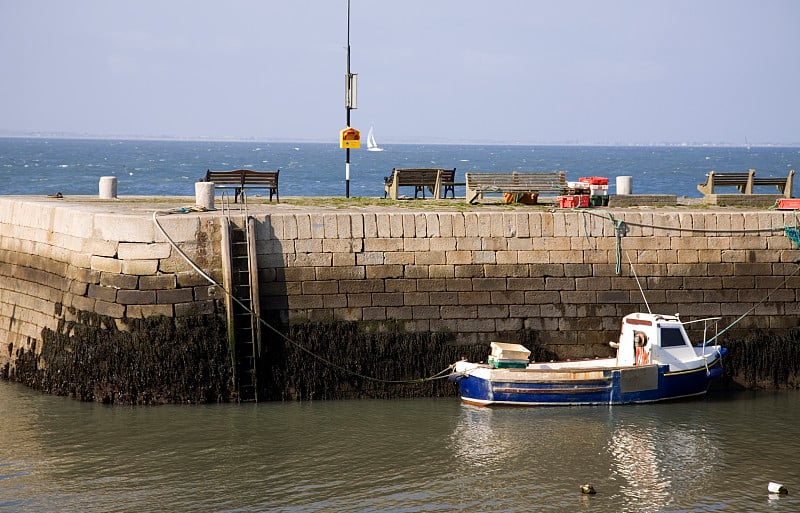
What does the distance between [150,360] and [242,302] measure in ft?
5.20

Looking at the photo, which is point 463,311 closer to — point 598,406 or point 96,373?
point 598,406

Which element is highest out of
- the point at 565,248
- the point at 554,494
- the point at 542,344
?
the point at 565,248

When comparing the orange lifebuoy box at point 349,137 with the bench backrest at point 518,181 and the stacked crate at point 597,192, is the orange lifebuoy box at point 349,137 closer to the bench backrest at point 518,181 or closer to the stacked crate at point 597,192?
the bench backrest at point 518,181

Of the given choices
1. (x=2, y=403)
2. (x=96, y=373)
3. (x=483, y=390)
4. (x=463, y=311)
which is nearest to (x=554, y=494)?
(x=483, y=390)

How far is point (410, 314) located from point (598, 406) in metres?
3.18

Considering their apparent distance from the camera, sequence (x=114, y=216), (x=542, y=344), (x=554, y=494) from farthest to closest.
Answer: (x=542, y=344) < (x=114, y=216) < (x=554, y=494)

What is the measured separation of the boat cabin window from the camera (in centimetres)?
1738

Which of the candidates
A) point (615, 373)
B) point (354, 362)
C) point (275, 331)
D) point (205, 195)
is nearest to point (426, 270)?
point (354, 362)

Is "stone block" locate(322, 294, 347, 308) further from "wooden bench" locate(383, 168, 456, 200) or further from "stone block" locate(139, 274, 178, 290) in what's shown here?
"wooden bench" locate(383, 168, 456, 200)

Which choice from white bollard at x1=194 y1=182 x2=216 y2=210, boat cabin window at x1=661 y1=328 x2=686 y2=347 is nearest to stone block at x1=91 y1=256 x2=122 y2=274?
white bollard at x1=194 y1=182 x2=216 y2=210

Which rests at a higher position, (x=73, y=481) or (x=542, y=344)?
(x=542, y=344)

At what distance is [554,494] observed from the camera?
13.4 m

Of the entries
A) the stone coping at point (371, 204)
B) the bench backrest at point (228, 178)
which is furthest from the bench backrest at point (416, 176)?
the bench backrest at point (228, 178)

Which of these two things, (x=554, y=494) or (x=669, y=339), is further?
(x=669, y=339)
